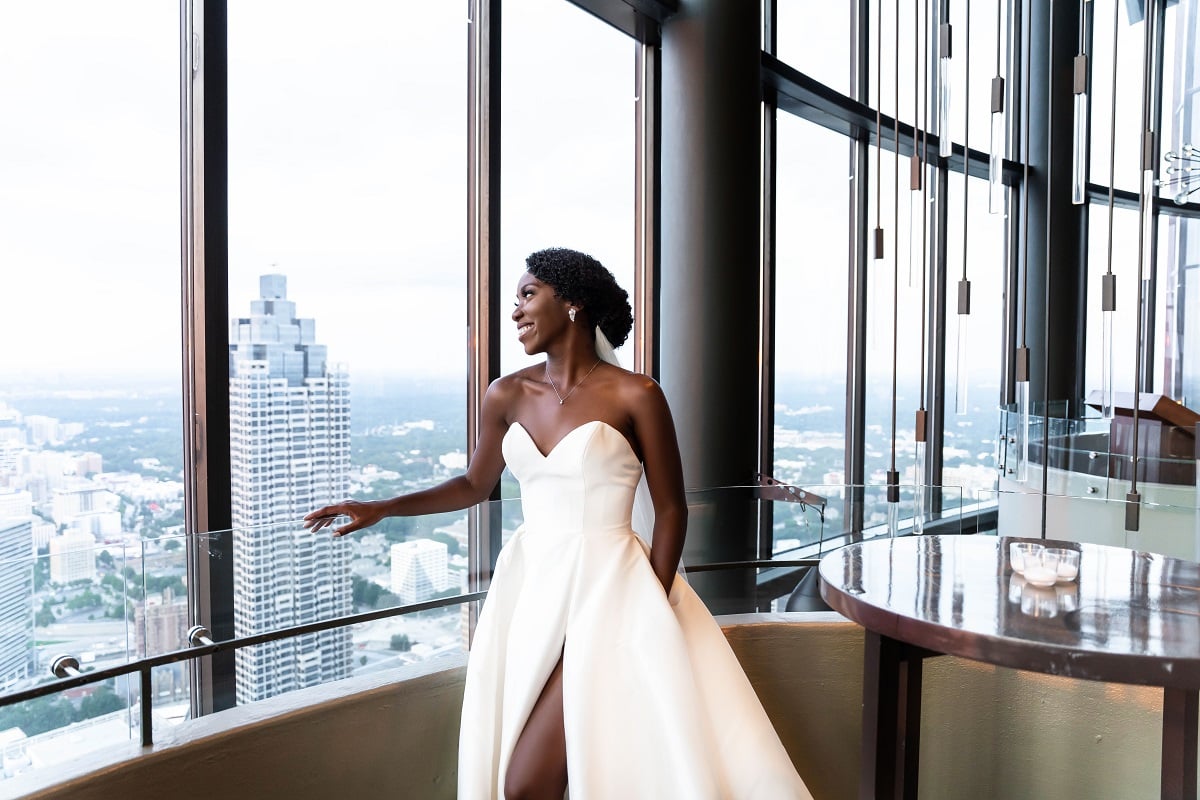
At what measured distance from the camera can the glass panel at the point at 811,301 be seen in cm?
625

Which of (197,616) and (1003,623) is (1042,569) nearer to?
(1003,623)

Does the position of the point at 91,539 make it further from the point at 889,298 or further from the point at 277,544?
the point at 889,298

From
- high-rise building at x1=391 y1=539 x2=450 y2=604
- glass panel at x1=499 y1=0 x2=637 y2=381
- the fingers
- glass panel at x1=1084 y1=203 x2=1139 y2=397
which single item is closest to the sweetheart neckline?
high-rise building at x1=391 y1=539 x2=450 y2=604

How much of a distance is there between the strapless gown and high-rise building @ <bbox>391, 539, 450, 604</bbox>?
0.22 metres

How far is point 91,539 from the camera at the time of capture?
2947mm

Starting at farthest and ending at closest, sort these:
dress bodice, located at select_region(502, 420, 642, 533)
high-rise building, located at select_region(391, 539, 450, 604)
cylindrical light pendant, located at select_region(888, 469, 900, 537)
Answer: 1. cylindrical light pendant, located at select_region(888, 469, 900, 537)
2. high-rise building, located at select_region(391, 539, 450, 604)
3. dress bodice, located at select_region(502, 420, 642, 533)

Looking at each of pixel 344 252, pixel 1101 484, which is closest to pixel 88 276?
pixel 344 252

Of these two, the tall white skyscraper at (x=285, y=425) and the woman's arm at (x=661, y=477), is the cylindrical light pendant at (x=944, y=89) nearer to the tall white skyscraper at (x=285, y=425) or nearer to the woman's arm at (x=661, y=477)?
the woman's arm at (x=661, y=477)

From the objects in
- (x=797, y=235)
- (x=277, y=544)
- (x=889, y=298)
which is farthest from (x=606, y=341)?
(x=889, y=298)

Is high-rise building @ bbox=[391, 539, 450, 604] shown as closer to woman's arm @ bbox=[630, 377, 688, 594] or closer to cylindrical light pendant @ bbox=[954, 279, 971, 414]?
woman's arm @ bbox=[630, 377, 688, 594]

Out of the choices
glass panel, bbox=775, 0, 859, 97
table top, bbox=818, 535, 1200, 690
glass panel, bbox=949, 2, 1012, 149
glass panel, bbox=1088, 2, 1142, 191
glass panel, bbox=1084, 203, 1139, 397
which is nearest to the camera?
table top, bbox=818, 535, 1200, 690

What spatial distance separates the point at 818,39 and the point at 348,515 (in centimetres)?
543

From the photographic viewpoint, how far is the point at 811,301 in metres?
6.47

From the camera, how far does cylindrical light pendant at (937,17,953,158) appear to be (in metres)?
2.87
